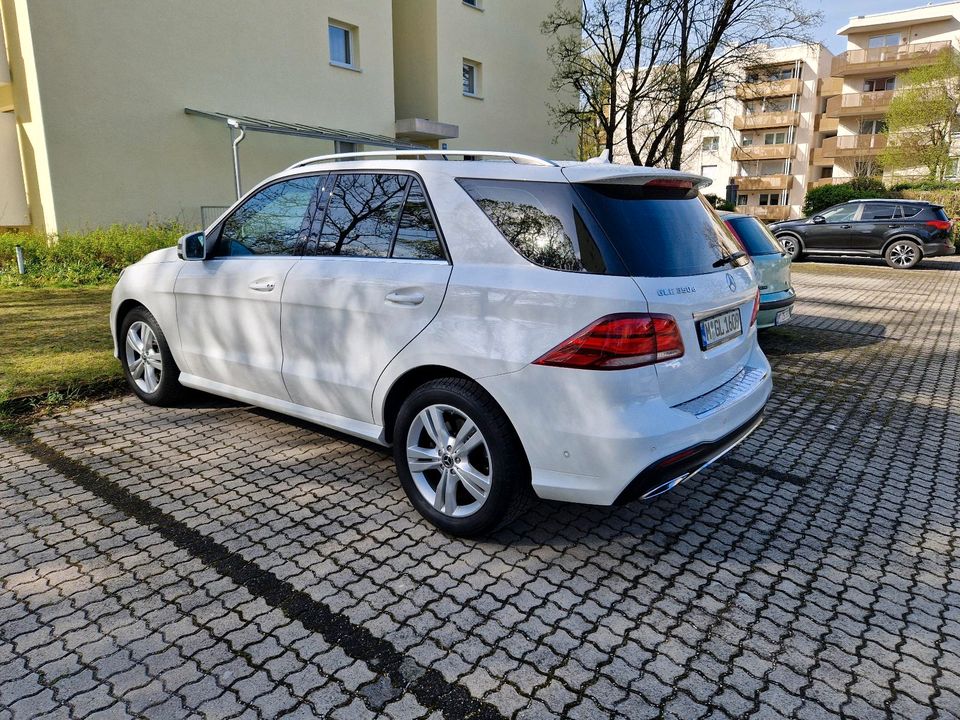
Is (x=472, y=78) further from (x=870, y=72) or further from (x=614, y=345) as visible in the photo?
(x=870, y=72)

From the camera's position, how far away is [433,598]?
285 cm

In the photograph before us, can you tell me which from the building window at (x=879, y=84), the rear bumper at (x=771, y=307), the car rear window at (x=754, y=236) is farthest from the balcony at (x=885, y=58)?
the rear bumper at (x=771, y=307)

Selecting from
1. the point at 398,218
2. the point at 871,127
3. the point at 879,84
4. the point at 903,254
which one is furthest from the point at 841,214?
the point at 879,84

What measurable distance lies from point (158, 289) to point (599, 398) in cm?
362

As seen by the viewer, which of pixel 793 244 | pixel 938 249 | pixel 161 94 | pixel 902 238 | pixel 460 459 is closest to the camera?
pixel 460 459

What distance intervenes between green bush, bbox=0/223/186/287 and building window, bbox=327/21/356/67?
9.28 m

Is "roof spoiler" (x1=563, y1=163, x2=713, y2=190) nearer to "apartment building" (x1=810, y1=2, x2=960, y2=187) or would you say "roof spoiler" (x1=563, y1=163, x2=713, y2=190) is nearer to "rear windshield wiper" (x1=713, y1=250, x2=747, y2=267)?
"rear windshield wiper" (x1=713, y1=250, x2=747, y2=267)

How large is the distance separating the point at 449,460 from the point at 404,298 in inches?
33.5

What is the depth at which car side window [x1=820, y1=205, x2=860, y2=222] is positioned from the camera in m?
18.8

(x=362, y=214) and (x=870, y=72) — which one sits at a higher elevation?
(x=870, y=72)

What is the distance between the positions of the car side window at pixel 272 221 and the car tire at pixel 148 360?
100cm

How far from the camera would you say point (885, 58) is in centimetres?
5272

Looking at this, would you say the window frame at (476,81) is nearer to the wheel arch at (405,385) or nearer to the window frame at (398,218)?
the window frame at (398,218)

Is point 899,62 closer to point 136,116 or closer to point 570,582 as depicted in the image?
point 136,116
